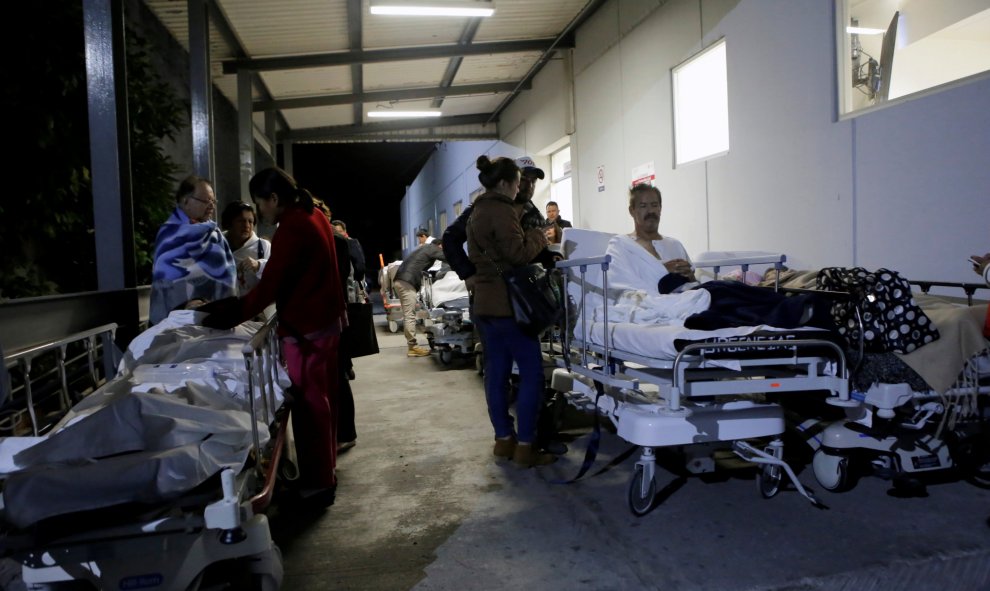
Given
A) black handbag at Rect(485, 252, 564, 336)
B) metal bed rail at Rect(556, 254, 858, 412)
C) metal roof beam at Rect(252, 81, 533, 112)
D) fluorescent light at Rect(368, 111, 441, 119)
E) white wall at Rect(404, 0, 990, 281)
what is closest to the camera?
metal bed rail at Rect(556, 254, 858, 412)

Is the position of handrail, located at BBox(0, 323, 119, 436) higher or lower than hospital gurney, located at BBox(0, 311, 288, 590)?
higher

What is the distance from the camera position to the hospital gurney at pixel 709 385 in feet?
9.34

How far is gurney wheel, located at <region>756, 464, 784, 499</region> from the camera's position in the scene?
3.16 metres

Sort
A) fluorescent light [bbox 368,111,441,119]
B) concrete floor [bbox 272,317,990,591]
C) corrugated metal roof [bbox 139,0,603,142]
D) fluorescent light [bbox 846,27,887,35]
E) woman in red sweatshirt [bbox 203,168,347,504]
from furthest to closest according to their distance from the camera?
fluorescent light [bbox 368,111,441,119] < corrugated metal roof [bbox 139,0,603,142] < fluorescent light [bbox 846,27,887,35] < woman in red sweatshirt [bbox 203,168,347,504] < concrete floor [bbox 272,317,990,591]

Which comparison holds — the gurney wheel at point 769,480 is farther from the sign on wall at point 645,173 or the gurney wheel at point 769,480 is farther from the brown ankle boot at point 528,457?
the sign on wall at point 645,173

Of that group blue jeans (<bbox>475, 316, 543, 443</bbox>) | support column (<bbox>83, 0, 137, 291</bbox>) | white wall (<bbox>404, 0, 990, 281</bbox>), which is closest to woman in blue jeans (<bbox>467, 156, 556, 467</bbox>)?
blue jeans (<bbox>475, 316, 543, 443</bbox>)

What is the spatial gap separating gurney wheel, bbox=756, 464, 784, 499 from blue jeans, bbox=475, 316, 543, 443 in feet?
3.99

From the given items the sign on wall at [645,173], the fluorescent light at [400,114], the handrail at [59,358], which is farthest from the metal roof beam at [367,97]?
the handrail at [59,358]

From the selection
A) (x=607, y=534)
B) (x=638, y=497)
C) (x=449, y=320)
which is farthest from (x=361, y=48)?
(x=607, y=534)

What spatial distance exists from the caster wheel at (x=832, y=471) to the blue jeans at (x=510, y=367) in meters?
1.46

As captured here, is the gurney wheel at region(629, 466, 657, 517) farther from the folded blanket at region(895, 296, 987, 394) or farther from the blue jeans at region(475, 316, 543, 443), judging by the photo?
the folded blanket at region(895, 296, 987, 394)

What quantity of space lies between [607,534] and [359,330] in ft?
7.15

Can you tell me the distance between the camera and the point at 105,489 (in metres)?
1.80

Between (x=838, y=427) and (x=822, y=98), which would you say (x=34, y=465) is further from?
(x=822, y=98)
